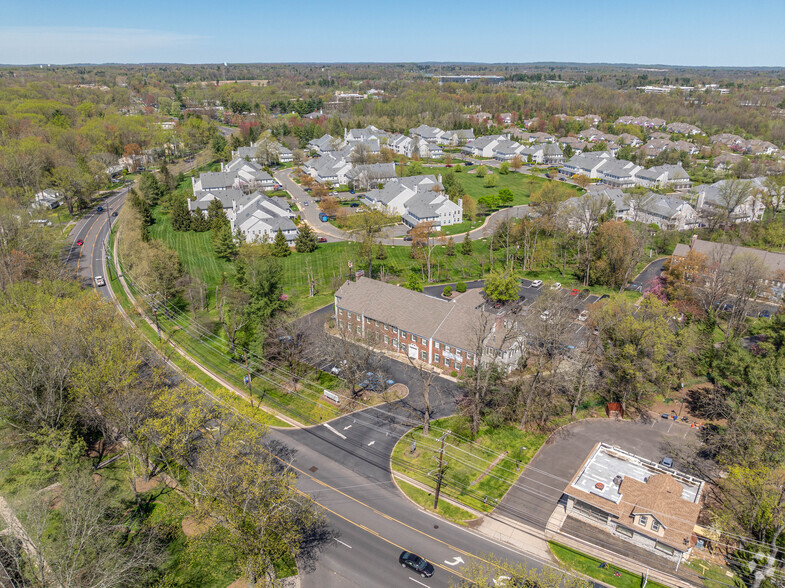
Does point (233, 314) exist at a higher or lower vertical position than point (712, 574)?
higher

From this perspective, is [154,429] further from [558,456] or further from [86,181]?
[86,181]

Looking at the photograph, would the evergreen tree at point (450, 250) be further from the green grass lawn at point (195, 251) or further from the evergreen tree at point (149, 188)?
the evergreen tree at point (149, 188)

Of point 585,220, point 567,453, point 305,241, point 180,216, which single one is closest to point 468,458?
point 567,453

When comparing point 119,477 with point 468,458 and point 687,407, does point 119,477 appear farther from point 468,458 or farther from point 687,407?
point 687,407

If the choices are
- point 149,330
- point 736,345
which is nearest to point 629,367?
point 736,345

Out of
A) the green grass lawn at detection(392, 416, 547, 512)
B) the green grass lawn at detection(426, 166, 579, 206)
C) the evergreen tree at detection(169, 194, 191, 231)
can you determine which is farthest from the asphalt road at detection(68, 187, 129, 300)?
the green grass lawn at detection(426, 166, 579, 206)

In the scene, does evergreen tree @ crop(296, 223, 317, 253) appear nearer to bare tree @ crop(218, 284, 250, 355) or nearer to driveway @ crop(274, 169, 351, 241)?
driveway @ crop(274, 169, 351, 241)
